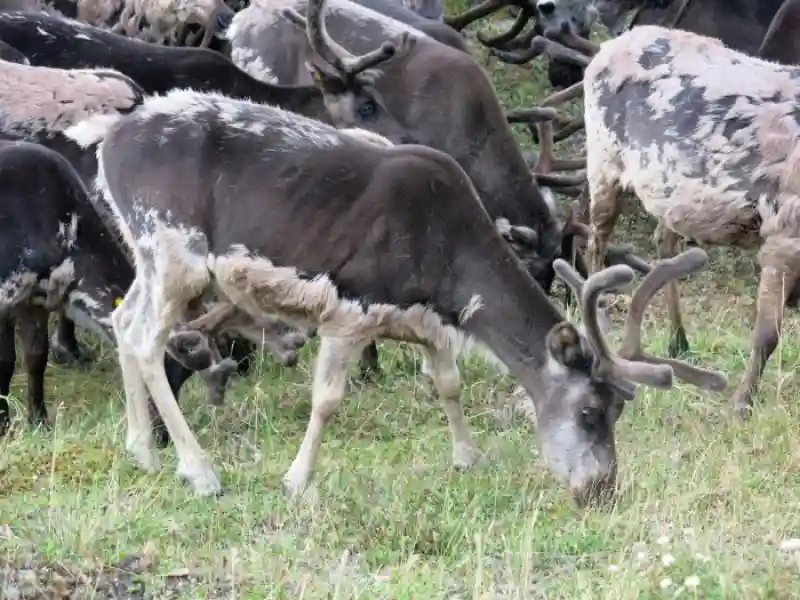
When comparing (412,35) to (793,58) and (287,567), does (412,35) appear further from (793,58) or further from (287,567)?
(287,567)

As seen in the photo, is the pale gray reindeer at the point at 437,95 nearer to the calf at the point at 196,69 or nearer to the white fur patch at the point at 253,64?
the white fur patch at the point at 253,64

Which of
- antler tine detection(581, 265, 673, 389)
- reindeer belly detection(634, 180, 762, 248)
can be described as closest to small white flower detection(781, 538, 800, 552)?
antler tine detection(581, 265, 673, 389)

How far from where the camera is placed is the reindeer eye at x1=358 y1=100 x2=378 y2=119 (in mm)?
9008

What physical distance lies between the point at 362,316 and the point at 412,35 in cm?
436

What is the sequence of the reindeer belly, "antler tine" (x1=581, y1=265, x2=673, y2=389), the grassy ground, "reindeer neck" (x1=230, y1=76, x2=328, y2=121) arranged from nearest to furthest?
1. the grassy ground
2. "antler tine" (x1=581, y1=265, x2=673, y2=389)
3. the reindeer belly
4. "reindeer neck" (x1=230, y1=76, x2=328, y2=121)

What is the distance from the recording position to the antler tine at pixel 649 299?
552 centimetres

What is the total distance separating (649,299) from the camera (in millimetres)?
5758

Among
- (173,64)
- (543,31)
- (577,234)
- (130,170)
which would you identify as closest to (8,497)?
(130,170)

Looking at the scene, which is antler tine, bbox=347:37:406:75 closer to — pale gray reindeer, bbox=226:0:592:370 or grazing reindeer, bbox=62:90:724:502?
pale gray reindeer, bbox=226:0:592:370

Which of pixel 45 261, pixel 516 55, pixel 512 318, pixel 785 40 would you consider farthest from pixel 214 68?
pixel 516 55

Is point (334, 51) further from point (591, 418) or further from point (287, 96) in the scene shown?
point (591, 418)

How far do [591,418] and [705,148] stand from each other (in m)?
2.37

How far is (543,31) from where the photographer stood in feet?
40.1

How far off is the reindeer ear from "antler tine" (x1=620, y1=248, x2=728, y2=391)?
21 cm
